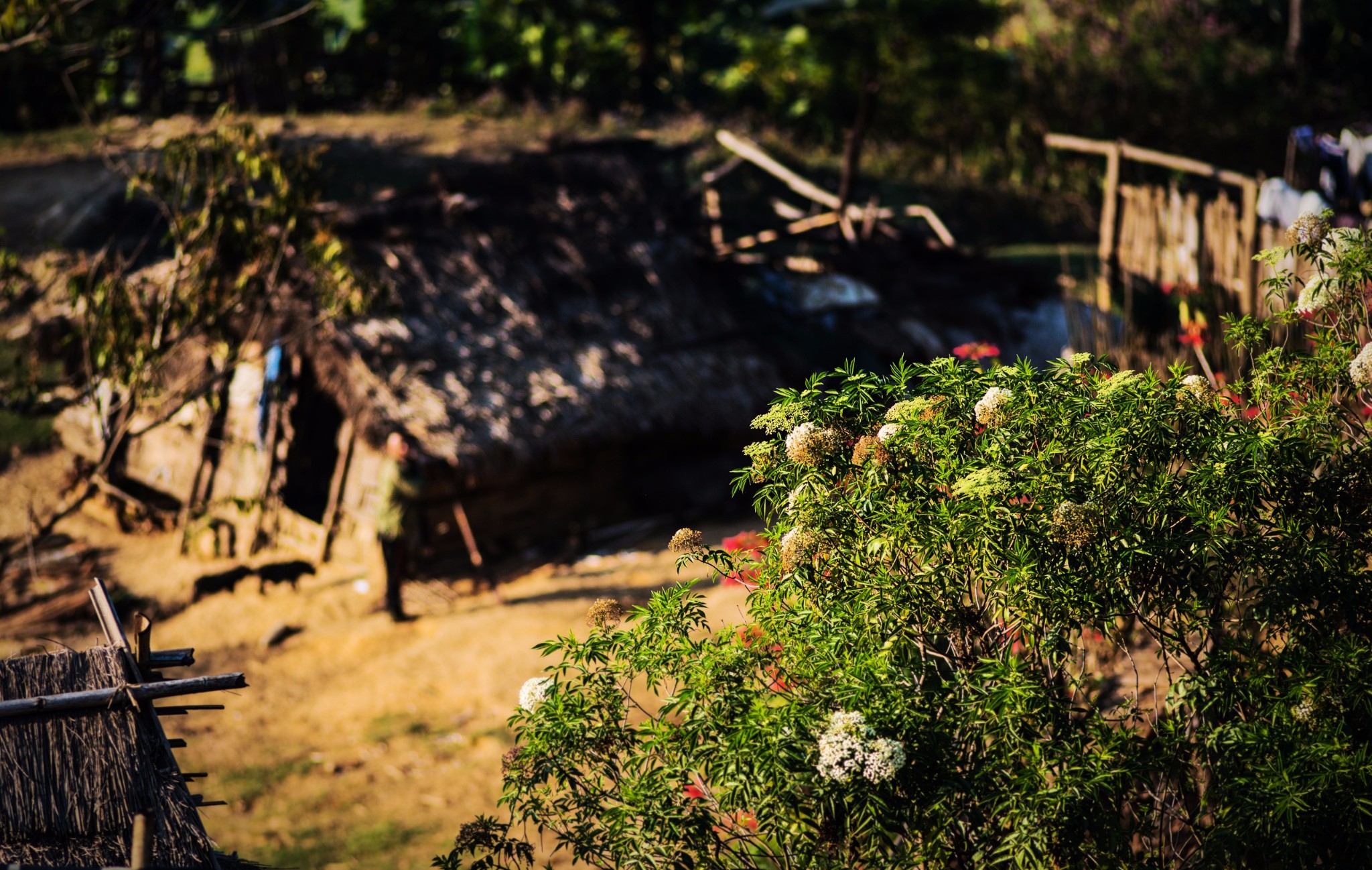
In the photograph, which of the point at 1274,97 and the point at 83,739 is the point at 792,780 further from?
the point at 1274,97

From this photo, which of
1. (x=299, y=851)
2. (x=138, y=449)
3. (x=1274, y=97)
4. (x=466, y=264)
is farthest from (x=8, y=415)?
(x=1274, y=97)

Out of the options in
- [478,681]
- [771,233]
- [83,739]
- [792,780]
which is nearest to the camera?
[792,780]

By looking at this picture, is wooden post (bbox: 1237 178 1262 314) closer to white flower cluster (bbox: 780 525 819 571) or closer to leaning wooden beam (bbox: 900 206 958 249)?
leaning wooden beam (bbox: 900 206 958 249)

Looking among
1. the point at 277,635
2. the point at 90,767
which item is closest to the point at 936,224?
the point at 277,635

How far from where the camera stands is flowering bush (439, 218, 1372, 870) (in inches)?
100.0

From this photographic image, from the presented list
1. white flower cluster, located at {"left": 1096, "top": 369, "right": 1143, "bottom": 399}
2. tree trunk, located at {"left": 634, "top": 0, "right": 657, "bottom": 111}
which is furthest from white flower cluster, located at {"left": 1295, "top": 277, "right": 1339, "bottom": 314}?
tree trunk, located at {"left": 634, "top": 0, "right": 657, "bottom": 111}

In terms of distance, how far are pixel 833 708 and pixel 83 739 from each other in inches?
88.4

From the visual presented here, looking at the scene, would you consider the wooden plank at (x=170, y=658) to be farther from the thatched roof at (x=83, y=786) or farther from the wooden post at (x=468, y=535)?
the wooden post at (x=468, y=535)

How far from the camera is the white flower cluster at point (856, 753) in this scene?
91.2 inches

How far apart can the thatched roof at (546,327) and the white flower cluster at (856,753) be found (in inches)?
253

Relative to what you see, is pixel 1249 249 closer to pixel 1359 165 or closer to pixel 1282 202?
pixel 1282 202

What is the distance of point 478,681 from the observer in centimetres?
711

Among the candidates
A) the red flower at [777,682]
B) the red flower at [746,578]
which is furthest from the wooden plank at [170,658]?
the red flower at [777,682]

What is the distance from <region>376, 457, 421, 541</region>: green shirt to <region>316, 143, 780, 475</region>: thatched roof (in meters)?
0.28
